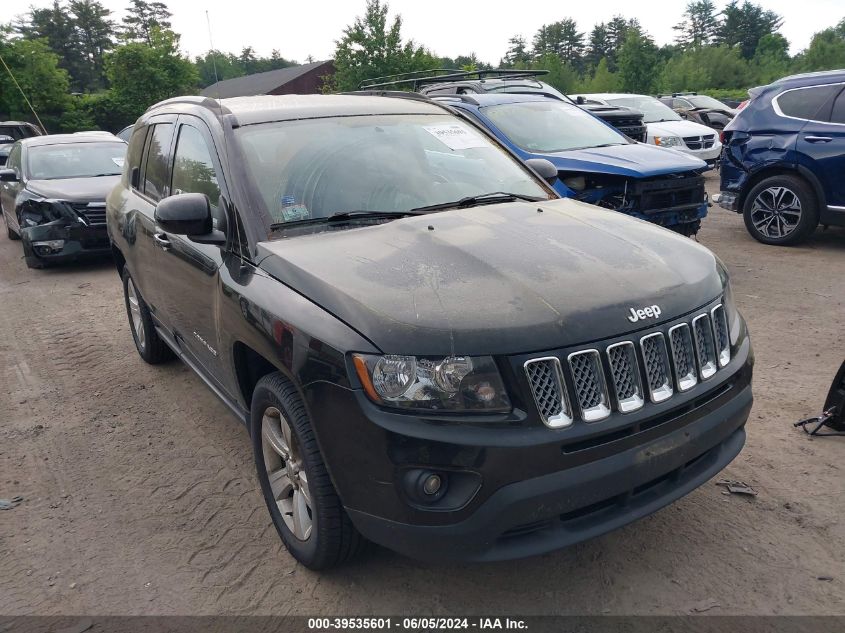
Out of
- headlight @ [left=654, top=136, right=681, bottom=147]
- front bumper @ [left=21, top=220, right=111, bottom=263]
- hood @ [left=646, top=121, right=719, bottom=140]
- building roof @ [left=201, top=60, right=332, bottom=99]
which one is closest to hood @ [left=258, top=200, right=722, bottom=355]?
front bumper @ [left=21, top=220, right=111, bottom=263]

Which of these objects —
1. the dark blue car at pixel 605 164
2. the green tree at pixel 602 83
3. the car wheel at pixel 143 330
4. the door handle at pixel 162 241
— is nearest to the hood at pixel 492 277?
the door handle at pixel 162 241

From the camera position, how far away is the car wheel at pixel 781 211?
7762 millimetres

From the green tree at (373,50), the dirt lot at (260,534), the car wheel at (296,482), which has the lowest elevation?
the dirt lot at (260,534)

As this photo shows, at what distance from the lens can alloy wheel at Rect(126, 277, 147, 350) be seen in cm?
526

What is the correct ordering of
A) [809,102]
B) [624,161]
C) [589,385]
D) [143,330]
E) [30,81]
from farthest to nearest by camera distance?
[30,81]
[809,102]
[624,161]
[143,330]
[589,385]

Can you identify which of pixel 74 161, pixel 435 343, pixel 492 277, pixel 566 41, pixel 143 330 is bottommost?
pixel 143 330

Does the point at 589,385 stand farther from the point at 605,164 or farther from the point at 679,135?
the point at 679,135

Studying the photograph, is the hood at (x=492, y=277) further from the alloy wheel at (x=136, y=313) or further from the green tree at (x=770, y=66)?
the green tree at (x=770, y=66)

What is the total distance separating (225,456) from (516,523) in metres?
2.19

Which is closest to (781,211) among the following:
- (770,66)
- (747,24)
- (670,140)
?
(670,140)

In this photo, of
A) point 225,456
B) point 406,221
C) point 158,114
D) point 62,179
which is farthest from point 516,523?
point 62,179

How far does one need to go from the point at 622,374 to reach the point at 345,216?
1.49m

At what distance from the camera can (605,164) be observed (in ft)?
22.0

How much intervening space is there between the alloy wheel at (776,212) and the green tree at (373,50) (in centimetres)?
2061
